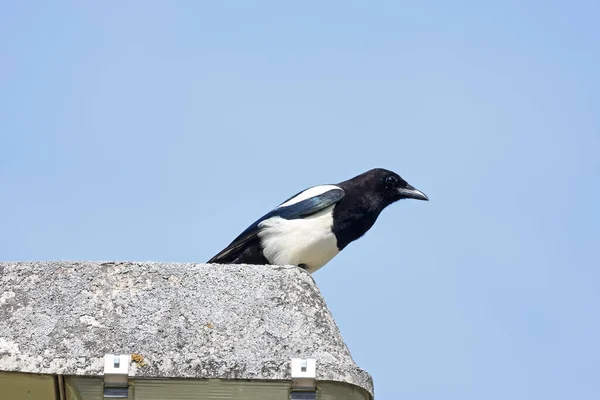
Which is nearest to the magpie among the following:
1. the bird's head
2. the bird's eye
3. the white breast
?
the white breast

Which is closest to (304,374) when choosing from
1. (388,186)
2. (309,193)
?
(309,193)

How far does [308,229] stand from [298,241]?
0.51ft

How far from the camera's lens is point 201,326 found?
14.3 feet

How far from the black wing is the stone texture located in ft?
13.4

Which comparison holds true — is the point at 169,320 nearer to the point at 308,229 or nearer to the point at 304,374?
the point at 304,374

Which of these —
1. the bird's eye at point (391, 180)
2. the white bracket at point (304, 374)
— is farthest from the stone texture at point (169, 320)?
the bird's eye at point (391, 180)

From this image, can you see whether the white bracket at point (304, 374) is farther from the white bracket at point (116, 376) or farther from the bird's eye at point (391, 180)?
the bird's eye at point (391, 180)

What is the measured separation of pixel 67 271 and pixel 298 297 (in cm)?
87

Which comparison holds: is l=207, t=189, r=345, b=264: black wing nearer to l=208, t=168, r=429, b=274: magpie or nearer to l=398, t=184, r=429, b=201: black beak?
l=208, t=168, r=429, b=274: magpie

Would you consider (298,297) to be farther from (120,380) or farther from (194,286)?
(120,380)

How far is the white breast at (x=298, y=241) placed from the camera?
8672 mm

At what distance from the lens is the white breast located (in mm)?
8672

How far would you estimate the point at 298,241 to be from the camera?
28.6 ft

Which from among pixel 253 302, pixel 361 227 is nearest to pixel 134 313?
pixel 253 302
